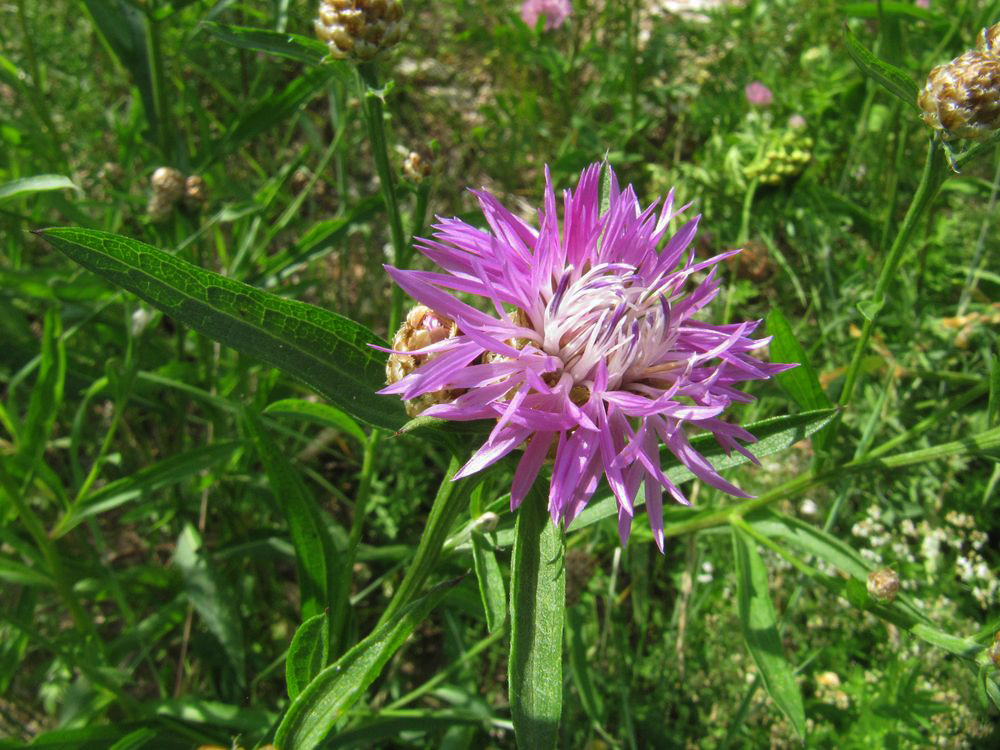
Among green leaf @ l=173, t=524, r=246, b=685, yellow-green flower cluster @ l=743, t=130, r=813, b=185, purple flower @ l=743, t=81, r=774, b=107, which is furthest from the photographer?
purple flower @ l=743, t=81, r=774, b=107

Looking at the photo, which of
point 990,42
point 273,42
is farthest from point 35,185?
point 990,42

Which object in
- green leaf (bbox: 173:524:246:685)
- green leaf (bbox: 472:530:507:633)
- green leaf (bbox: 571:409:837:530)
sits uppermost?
green leaf (bbox: 571:409:837:530)

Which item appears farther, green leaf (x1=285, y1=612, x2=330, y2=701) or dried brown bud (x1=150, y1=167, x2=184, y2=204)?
dried brown bud (x1=150, y1=167, x2=184, y2=204)

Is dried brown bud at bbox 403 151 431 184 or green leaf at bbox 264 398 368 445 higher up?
dried brown bud at bbox 403 151 431 184

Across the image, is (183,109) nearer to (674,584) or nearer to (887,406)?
(674,584)

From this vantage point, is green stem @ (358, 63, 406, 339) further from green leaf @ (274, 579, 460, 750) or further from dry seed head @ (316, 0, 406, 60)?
green leaf @ (274, 579, 460, 750)

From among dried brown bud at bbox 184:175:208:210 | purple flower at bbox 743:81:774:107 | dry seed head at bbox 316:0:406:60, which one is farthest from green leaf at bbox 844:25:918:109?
purple flower at bbox 743:81:774:107

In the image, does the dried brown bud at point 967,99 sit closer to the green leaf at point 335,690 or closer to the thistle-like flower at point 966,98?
the thistle-like flower at point 966,98
